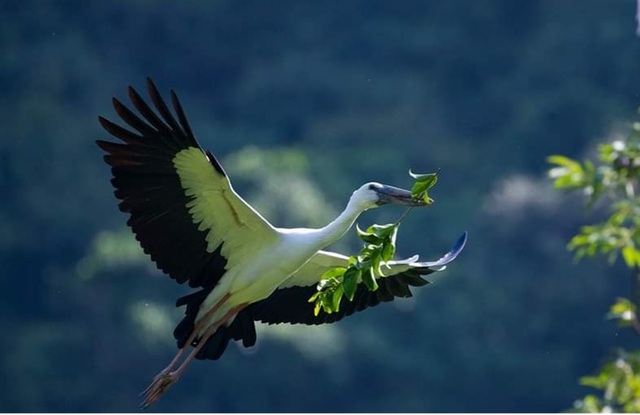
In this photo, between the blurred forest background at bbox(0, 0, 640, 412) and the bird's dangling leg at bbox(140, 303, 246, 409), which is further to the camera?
the blurred forest background at bbox(0, 0, 640, 412)

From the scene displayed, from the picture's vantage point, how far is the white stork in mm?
6684

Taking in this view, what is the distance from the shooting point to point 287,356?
22500mm

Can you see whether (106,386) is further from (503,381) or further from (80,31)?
(80,31)

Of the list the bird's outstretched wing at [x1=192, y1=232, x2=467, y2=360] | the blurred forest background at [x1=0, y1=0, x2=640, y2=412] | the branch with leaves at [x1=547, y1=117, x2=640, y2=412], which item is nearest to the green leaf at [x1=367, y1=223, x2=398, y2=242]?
the bird's outstretched wing at [x1=192, y1=232, x2=467, y2=360]

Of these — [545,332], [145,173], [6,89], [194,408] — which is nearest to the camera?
[145,173]

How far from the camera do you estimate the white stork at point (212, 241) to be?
6684mm

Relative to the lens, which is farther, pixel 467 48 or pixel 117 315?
pixel 467 48

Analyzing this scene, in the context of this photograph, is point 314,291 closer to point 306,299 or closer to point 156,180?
point 306,299

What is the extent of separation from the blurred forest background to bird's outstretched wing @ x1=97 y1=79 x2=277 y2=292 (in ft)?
44.7

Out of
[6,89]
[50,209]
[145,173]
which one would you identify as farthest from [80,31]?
[145,173]

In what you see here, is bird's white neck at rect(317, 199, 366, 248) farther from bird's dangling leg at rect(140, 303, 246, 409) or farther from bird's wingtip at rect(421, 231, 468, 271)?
bird's dangling leg at rect(140, 303, 246, 409)

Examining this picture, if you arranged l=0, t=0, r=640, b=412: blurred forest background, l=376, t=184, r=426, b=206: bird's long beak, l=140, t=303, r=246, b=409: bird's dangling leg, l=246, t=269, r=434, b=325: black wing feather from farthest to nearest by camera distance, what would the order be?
l=0, t=0, r=640, b=412: blurred forest background < l=246, t=269, r=434, b=325: black wing feather < l=140, t=303, r=246, b=409: bird's dangling leg < l=376, t=184, r=426, b=206: bird's long beak

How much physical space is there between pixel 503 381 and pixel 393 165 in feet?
12.0

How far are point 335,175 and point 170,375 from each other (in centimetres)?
1804
